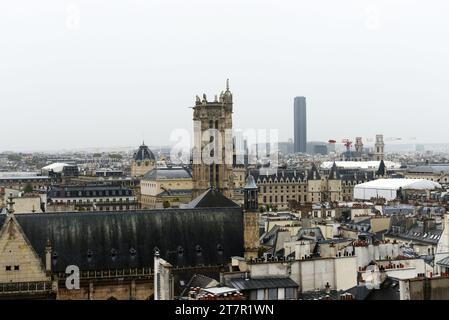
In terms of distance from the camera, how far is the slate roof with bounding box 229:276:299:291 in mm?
21094

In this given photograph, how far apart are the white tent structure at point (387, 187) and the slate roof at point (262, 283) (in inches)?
3553

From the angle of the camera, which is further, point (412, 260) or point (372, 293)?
point (412, 260)

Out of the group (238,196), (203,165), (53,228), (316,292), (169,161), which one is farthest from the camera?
(169,161)

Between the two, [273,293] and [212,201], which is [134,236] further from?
[273,293]

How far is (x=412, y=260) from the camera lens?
2966 cm

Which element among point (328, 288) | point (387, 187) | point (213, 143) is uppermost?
point (213, 143)

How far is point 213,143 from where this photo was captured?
78188 mm

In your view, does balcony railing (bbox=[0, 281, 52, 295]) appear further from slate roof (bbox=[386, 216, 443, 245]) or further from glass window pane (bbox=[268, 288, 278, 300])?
slate roof (bbox=[386, 216, 443, 245])

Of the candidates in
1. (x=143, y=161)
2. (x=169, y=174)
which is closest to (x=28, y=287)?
(x=169, y=174)

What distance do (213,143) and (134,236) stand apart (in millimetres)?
40948

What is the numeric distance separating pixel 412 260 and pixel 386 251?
3389mm
